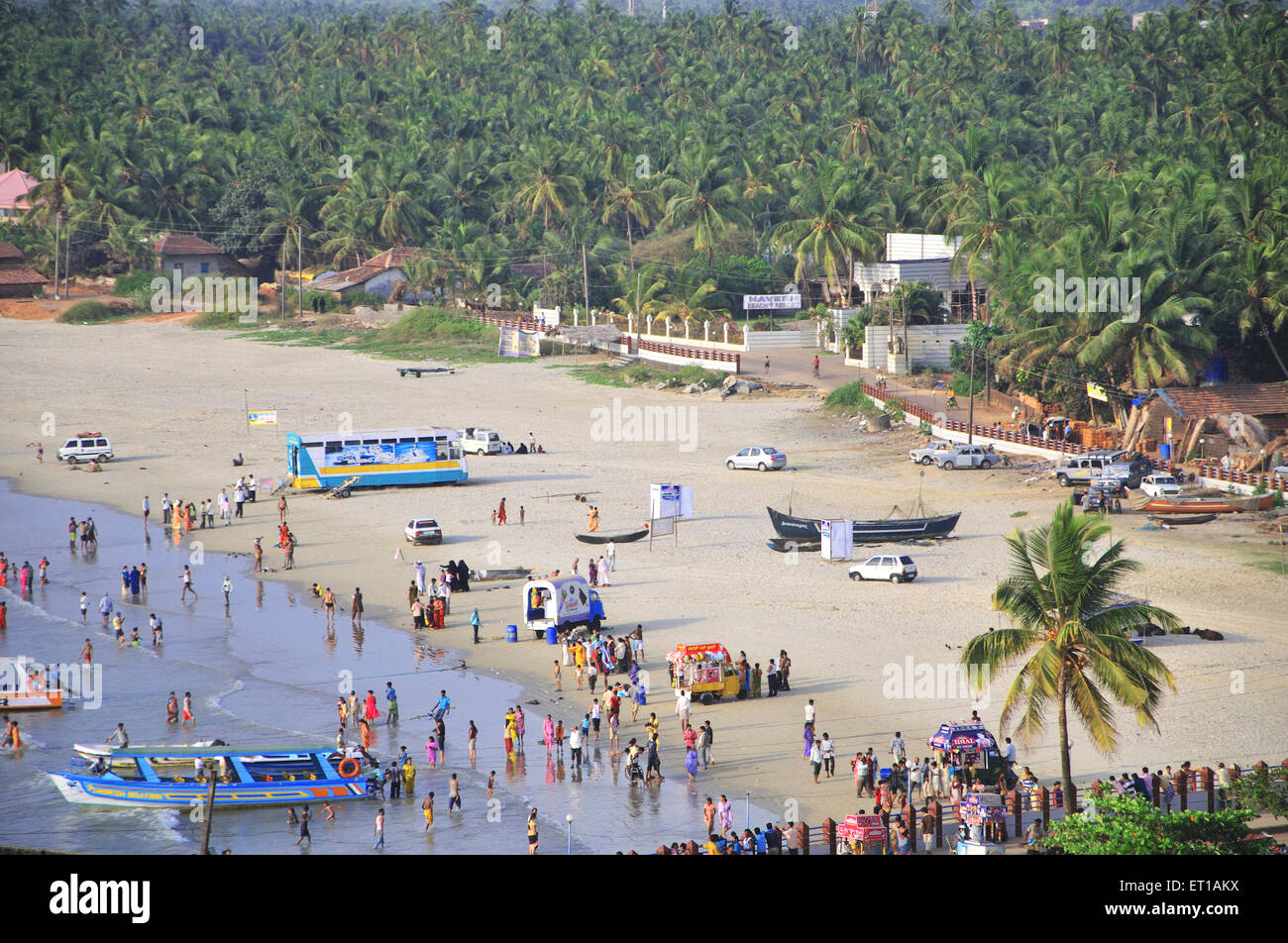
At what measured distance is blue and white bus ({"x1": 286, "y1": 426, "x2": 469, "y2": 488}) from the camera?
53281mm

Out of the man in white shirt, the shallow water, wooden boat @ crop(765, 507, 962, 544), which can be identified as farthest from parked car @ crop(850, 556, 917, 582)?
the man in white shirt

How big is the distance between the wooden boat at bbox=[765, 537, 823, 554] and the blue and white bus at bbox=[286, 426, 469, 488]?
1554cm

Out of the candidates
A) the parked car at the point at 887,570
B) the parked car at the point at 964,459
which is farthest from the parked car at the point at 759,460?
the parked car at the point at 887,570

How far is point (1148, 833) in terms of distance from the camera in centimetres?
1644

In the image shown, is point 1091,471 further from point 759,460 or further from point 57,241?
point 57,241

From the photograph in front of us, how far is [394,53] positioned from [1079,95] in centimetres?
8342

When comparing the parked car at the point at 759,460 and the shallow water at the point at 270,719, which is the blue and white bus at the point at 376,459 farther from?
the parked car at the point at 759,460

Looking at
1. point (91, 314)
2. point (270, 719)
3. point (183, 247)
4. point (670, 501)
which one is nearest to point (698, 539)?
point (670, 501)

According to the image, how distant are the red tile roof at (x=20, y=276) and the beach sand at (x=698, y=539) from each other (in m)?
19.6

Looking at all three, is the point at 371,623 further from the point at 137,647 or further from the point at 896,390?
the point at 896,390

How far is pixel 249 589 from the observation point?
4119cm

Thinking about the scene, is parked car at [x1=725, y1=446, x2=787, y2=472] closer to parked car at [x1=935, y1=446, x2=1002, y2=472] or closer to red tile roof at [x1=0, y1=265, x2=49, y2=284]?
parked car at [x1=935, y1=446, x2=1002, y2=472]

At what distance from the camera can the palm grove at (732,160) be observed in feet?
197

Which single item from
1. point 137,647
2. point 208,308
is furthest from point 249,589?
point 208,308
